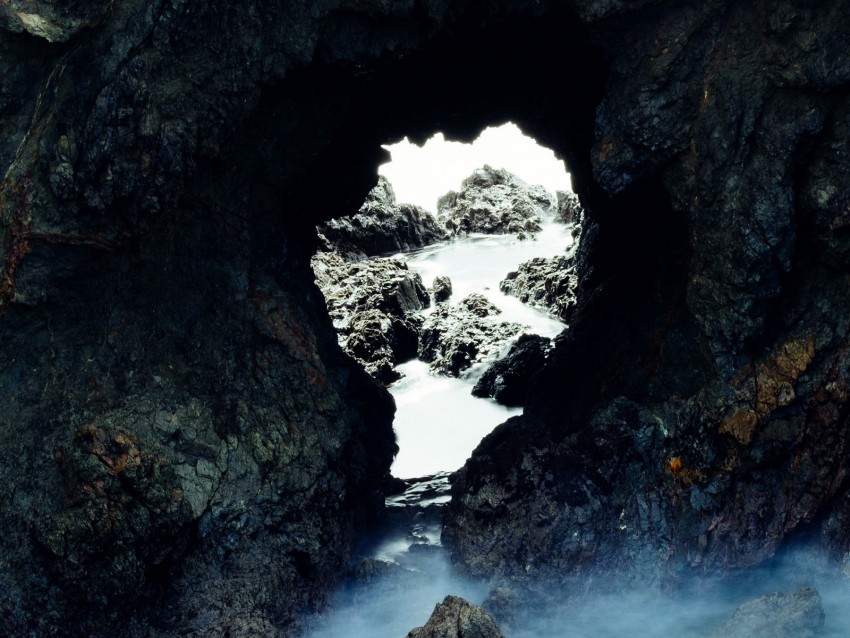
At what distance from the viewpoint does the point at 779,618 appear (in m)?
13.5

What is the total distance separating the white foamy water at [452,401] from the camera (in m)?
23.6

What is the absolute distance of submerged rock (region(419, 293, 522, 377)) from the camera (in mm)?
29109

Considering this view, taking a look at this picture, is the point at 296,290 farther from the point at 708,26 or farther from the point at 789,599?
the point at 789,599

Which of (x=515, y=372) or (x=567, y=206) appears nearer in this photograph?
(x=515, y=372)

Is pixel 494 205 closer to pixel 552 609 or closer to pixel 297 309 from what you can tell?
pixel 297 309

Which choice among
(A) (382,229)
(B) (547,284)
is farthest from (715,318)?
(A) (382,229)

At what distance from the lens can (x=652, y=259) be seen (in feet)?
56.8

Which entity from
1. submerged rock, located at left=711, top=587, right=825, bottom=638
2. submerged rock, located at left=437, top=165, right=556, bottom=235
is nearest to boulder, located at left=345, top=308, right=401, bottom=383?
submerged rock, located at left=711, top=587, right=825, bottom=638

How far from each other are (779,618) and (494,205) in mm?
39787

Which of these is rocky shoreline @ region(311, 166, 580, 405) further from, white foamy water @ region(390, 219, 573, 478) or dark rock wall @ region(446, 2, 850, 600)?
dark rock wall @ region(446, 2, 850, 600)

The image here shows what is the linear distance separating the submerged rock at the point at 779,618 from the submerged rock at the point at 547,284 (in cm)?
1739

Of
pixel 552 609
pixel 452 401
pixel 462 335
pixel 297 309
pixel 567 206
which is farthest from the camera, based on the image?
pixel 567 206

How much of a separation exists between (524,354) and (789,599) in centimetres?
1358

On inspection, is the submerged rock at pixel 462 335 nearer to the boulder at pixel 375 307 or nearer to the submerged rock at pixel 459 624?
the boulder at pixel 375 307
